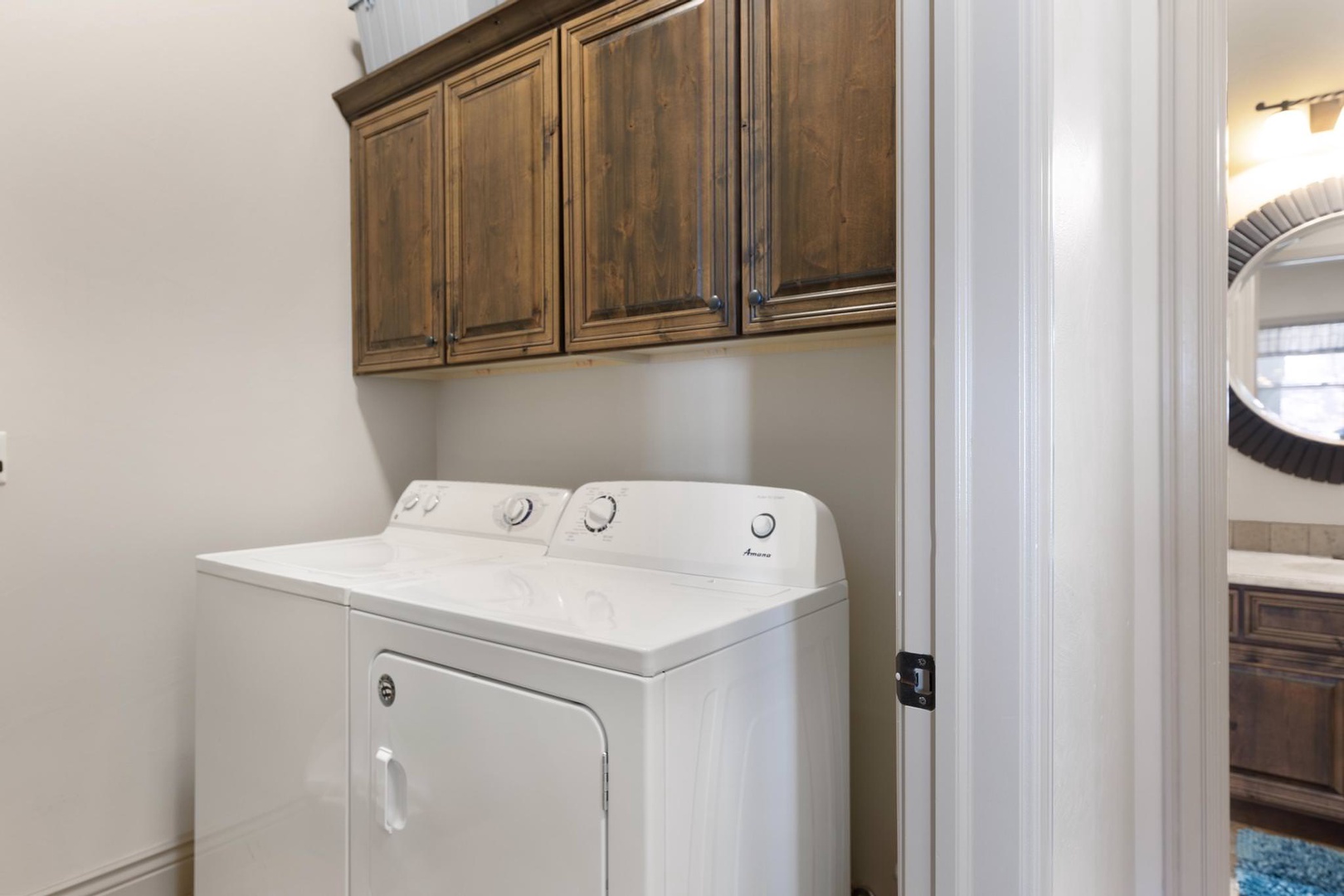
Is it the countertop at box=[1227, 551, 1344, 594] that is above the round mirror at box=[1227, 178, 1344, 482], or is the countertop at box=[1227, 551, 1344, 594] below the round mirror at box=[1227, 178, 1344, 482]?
below

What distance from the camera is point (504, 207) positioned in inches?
68.8

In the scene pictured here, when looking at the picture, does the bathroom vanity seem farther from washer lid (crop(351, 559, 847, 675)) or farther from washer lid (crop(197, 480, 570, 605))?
washer lid (crop(197, 480, 570, 605))

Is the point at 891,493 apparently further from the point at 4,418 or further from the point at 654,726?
the point at 4,418

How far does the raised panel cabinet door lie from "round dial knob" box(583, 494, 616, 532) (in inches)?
74.0

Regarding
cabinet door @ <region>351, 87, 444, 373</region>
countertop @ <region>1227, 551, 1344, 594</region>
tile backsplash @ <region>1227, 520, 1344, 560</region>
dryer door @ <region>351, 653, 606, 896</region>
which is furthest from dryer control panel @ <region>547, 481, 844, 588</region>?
tile backsplash @ <region>1227, 520, 1344, 560</region>

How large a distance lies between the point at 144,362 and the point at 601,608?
1.43m

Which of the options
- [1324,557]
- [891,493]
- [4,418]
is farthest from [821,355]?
[1324,557]

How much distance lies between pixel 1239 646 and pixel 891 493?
4.55ft

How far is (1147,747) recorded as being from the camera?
1153 millimetres

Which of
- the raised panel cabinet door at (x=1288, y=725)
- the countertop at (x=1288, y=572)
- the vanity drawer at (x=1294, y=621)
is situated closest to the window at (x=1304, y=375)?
the countertop at (x=1288, y=572)

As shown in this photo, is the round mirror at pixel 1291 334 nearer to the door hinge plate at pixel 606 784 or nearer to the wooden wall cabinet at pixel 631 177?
the wooden wall cabinet at pixel 631 177

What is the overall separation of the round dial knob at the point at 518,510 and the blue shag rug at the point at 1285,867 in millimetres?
2015

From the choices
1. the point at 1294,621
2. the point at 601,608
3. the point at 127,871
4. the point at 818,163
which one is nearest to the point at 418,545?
the point at 601,608

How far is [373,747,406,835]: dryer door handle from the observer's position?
46.1 inches
